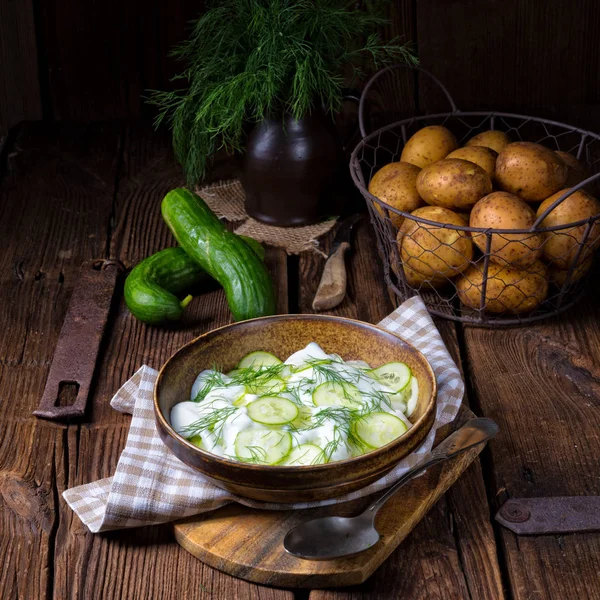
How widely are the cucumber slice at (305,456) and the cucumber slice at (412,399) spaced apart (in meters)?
0.19

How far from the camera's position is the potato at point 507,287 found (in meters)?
1.65

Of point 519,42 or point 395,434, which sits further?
point 519,42

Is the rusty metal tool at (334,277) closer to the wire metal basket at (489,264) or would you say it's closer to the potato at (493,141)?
the wire metal basket at (489,264)

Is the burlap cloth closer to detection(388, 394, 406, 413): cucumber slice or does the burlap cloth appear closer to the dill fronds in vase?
the dill fronds in vase

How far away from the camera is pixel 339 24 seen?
76.9 inches

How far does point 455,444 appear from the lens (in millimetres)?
1301

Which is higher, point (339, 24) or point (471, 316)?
point (339, 24)

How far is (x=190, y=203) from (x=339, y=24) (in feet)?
1.67

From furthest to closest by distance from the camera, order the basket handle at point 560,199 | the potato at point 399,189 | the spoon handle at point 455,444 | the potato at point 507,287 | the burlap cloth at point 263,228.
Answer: the burlap cloth at point 263,228 < the potato at point 399,189 < the potato at point 507,287 < the basket handle at point 560,199 < the spoon handle at point 455,444

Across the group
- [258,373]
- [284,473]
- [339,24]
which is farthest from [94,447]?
[339,24]

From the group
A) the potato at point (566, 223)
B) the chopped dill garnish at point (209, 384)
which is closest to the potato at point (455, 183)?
the potato at point (566, 223)

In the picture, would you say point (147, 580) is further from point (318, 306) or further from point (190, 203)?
point (190, 203)

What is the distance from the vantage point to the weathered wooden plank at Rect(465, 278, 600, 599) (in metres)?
1.15

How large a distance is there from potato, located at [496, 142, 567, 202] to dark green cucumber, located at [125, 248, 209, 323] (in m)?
0.64
